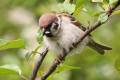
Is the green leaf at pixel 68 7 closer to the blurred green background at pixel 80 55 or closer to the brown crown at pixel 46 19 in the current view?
the brown crown at pixel 46 19

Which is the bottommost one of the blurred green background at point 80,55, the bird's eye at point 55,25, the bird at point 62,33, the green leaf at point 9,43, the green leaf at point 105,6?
the blurred green background at point 80,55

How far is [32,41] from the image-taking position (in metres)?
3.90

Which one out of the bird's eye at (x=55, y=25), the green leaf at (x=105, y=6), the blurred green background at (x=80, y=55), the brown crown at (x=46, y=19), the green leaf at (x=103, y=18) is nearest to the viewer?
the green leaf at (x=103, y=18)

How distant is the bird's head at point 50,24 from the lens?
200 cm

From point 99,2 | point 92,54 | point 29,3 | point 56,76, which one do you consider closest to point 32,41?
point 29,3

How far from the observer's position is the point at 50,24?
2.11m

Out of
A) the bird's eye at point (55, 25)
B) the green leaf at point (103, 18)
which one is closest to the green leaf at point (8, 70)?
the bird's eye at point (55, 25)

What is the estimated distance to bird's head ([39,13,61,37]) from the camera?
1998mm

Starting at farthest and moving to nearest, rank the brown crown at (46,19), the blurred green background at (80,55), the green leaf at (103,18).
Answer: the blurred green background at (80,55) < the brown crown at (46,19) < the green leaf at (103,18)

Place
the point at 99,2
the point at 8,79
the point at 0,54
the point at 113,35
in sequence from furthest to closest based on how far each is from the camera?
the point at 0,54 < the point at 113,35 < the point at 8,79 < the point at 99,2

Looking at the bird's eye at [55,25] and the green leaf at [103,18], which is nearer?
the green leaf at [103,18]

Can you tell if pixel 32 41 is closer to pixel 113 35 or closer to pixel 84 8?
pixel 113 35

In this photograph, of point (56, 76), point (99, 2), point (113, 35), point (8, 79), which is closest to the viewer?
point (99, 2)

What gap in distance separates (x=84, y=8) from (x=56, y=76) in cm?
94
